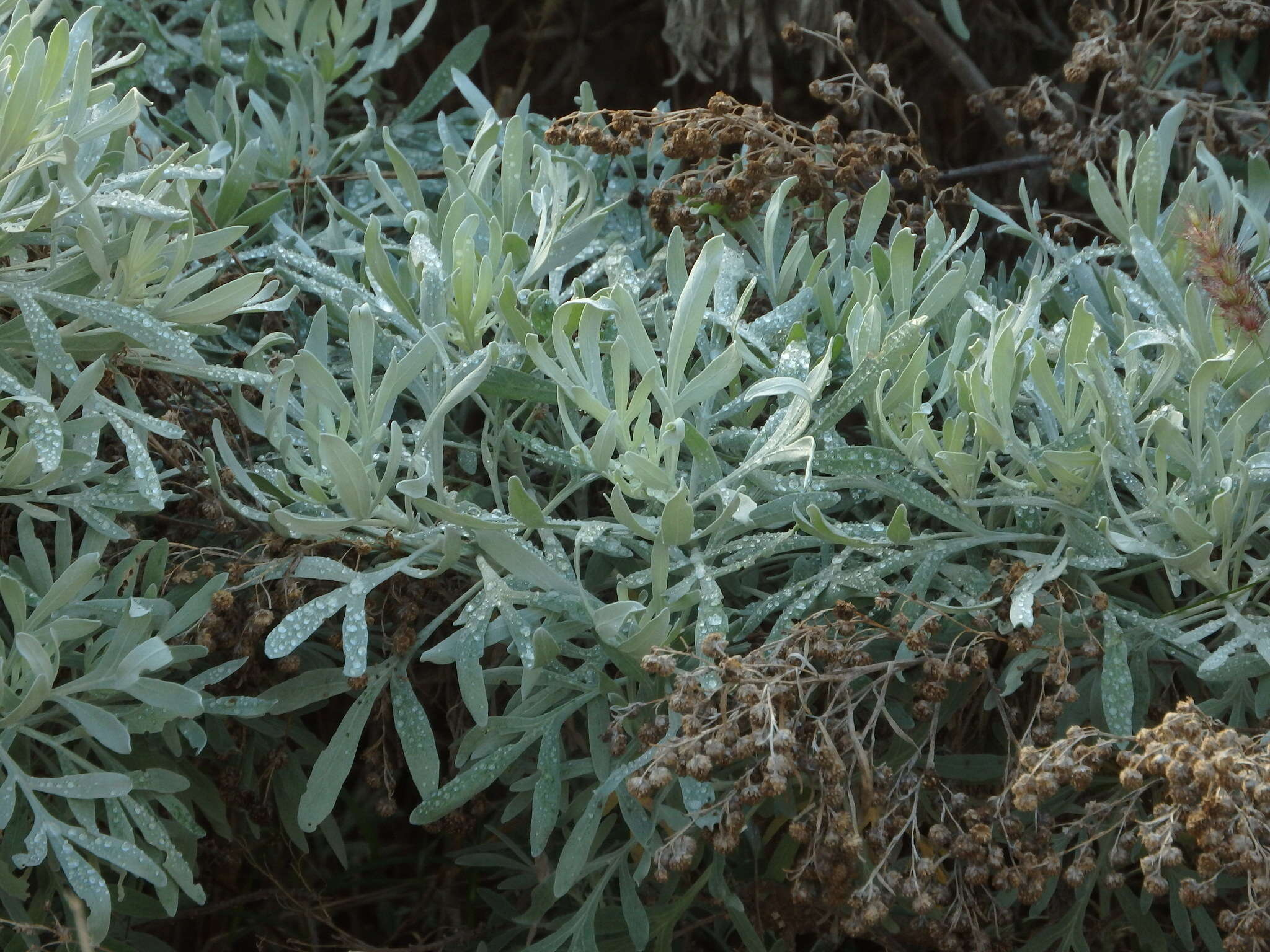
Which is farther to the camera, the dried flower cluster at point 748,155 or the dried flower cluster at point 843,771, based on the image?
the dried flower cluster at point 748,155

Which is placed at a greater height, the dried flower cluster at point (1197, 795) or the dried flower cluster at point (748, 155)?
the dried flower cluster at point (748, 155)

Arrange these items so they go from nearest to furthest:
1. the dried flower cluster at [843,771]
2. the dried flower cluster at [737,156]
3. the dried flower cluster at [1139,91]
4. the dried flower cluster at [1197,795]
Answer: the dried flower cluster at [1197,795], the dried flower cluster at [843,771], the dried flower cluster at [737,156], the dried flower cluster at [1139,91]

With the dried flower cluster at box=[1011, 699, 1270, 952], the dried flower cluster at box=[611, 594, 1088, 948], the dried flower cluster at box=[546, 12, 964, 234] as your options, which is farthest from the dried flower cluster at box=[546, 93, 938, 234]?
the dried flower cluster at box=[1011, 699, 1270, 952]

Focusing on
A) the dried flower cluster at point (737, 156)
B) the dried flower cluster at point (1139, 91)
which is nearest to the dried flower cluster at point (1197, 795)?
the dried flower cluster at point (737, 156)

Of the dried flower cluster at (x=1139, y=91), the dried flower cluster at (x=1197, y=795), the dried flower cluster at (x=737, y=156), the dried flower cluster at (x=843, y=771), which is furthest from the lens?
the dried flower cluster at (x=1139, y=91)

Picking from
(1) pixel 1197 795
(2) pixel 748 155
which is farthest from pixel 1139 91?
(1) pixel 1197 795

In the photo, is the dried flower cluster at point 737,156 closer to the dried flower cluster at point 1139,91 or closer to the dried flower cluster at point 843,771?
the dried flower cluster at point 1139,91

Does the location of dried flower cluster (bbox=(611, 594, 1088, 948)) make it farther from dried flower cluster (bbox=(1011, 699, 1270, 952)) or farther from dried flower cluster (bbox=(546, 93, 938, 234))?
dried flower cluster (bbox=(546, 93, 938, 234))

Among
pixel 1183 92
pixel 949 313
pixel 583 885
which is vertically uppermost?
pixel 1183 92

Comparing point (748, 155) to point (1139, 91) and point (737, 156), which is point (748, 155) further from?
point (1139, 91)

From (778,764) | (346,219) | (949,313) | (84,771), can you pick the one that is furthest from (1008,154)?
(84,771)

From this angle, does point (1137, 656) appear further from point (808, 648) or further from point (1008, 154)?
point (1008, 154)

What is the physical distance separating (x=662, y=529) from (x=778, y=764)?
20 centimetres

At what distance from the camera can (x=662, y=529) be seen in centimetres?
96
